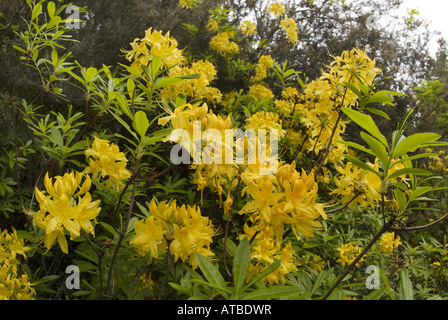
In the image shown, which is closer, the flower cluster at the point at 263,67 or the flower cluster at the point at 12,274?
the flower cluster at the point at 12,274

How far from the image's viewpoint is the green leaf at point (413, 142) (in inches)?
38.4

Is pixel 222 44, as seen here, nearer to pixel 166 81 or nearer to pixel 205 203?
pixel 205 203

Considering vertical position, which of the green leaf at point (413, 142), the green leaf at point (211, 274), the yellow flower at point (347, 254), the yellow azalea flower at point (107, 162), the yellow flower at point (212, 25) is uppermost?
the yellow flower at point (212, 25)

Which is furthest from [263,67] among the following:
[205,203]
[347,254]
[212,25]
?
[347,254]

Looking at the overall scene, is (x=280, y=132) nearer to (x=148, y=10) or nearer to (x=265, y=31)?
(x=148, y=10)

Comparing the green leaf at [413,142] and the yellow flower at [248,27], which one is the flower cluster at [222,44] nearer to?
the yellow flower at [248,27]

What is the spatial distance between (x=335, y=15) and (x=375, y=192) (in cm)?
636

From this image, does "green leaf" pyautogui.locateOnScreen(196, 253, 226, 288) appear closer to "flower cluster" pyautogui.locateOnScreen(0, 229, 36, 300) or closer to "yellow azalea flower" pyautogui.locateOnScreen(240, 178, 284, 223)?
"yellow azalea flower" pyautogui.locateOnScreen(240, 178, 284, 223)

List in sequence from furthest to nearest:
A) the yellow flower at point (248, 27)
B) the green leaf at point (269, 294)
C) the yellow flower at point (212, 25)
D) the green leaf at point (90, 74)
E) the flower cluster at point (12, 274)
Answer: the yellow flower at point (248, 27) < the yellow flower at point (212, 25) < the green leaf at point (90, 74) < the flower cluster at point (12, 274) < the green leaf at point (269, 294)

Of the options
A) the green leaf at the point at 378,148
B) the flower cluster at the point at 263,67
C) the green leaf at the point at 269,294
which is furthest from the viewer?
the flower cluster at the point at 263,67

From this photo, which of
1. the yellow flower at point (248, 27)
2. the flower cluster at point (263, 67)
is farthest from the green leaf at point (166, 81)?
the yellow flower at point (248, 27)

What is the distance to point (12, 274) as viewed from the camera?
1.48 m

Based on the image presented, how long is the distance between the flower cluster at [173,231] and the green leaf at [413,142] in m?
0.70
